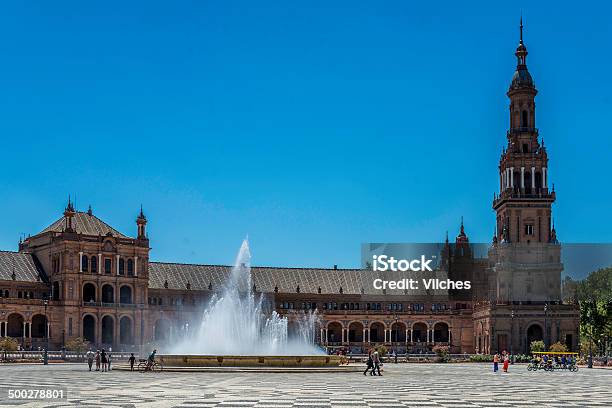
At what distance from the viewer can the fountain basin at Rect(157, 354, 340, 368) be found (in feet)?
211

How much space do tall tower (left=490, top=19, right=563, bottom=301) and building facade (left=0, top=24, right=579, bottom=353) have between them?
5.1 inches

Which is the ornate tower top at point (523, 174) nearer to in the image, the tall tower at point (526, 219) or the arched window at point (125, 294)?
the tall tower at point (526, 219)

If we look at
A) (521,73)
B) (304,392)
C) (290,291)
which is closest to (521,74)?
(521,73)

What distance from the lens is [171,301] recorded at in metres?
140

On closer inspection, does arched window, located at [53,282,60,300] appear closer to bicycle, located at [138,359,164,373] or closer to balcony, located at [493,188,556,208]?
balcony, located at [493,188,556,208]

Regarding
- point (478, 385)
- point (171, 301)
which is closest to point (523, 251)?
point (171, 301)

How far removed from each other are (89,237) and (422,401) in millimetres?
98136

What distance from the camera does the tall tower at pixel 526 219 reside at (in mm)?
131125

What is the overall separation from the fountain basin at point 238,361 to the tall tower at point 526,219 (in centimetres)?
6872

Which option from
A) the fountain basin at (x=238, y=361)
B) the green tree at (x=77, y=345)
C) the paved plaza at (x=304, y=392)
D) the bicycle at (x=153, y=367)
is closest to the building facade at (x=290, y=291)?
the green tree at (x=77, y=345)

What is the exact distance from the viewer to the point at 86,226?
13412cm

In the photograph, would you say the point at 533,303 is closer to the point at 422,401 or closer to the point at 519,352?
the point at 519,352

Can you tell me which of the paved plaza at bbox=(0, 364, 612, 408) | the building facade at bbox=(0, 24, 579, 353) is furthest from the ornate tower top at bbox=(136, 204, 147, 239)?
the paved plaza at bbox=(0, 364, 612, 408)

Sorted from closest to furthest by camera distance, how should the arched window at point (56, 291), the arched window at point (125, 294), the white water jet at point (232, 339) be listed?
the white water jet at point (232, 339)
the arched window at point (56, 291)
the arched window at point (125, 294)
